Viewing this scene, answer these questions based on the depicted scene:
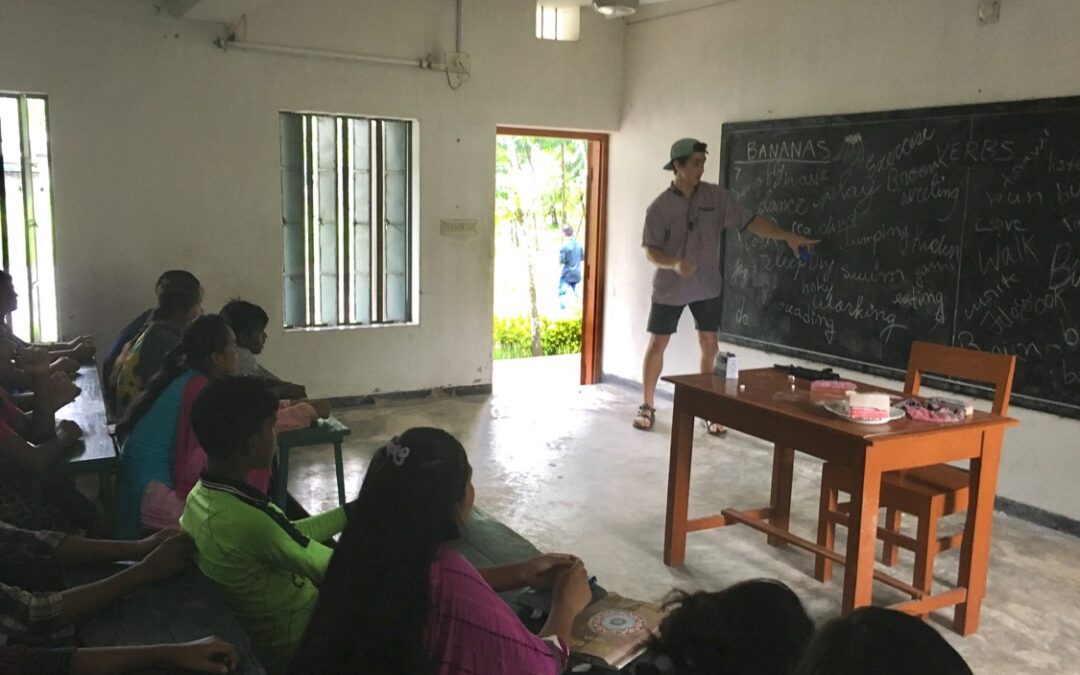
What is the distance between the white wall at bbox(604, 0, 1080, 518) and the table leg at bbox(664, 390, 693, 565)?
1.81 metres

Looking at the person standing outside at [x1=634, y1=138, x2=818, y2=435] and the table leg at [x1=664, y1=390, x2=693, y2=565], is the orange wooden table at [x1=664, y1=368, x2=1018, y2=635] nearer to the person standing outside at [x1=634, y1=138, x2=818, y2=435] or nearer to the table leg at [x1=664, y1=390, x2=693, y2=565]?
the table leg at [x1=664, y1=390, x2=693, y2=565]

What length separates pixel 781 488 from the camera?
3.64m

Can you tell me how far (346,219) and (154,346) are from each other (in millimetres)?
2606

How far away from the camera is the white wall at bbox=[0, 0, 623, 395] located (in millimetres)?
4891

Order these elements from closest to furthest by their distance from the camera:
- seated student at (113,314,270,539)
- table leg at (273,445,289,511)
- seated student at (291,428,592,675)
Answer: seated student at (291,428,592,675), seated student at (113,314,270,539), table leg at (273,445,289,511)

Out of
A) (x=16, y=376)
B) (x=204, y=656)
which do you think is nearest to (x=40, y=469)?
(x=16, y=376)

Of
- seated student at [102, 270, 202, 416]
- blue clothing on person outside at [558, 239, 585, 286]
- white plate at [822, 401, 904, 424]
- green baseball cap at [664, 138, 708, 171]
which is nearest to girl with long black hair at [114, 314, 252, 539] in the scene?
seated student at [102, 270, 202, 416]

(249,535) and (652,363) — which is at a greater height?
(249,535)

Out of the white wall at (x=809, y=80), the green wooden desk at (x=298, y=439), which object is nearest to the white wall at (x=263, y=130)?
the white wall at (x=809, y=80)

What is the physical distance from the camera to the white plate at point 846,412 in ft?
9.14

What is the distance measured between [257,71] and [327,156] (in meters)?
0.67

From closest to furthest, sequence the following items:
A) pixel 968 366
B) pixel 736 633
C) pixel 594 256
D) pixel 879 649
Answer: pixel 879 649 → pixel 736 633 → pixel 968 366 → pixel 594 256

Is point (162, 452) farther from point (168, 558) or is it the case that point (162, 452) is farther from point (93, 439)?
point (168, 558)

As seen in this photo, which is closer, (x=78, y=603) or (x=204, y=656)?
(x=204, y=656)
